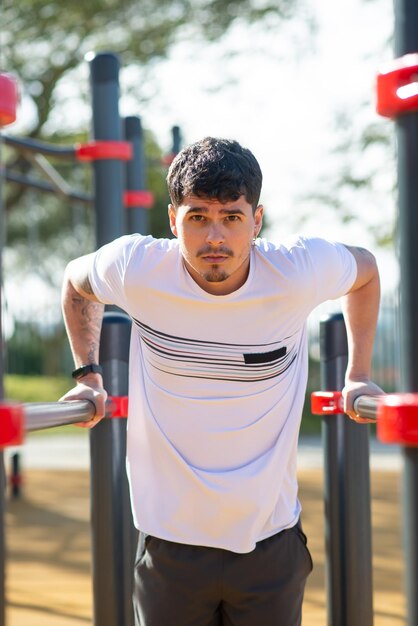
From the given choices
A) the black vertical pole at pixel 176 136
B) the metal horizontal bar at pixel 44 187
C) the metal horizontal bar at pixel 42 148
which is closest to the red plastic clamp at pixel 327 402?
the metal horizontal bar at pixel 42 148

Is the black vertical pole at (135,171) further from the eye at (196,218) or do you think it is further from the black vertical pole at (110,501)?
the eye at (196,218)

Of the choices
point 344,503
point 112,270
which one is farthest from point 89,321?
point 344,503

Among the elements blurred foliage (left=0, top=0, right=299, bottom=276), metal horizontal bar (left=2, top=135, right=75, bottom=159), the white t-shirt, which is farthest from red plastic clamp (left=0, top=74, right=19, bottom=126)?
blurred foliage (left=0, top=0, right=299, bottom=276)

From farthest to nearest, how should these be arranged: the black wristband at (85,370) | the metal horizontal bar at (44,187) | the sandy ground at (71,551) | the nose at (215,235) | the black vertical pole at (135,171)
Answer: the metal horizontal bar at (44,187), the black vertical pole at (135,171), the sandy ground at (71,551), the black wristband at (85,370), the nose at (215,235)

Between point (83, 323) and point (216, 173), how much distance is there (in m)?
0.58

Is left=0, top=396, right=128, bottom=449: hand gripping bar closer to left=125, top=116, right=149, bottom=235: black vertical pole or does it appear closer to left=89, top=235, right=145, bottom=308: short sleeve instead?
left=89, top=235, right=145, bottom=308: short sleeve

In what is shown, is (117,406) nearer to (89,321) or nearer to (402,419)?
(89,321)

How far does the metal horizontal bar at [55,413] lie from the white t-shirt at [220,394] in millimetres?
125

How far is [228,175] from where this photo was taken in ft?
6.17

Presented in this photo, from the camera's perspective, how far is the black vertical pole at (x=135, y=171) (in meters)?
4.95

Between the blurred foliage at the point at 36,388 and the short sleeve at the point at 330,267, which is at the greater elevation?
the short sleeve at the point at 330,267

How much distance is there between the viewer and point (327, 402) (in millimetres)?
2426

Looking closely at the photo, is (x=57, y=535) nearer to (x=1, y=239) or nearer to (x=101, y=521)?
(x=101, y=521)

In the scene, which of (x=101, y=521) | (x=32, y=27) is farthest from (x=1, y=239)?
(x=32, y=27)
